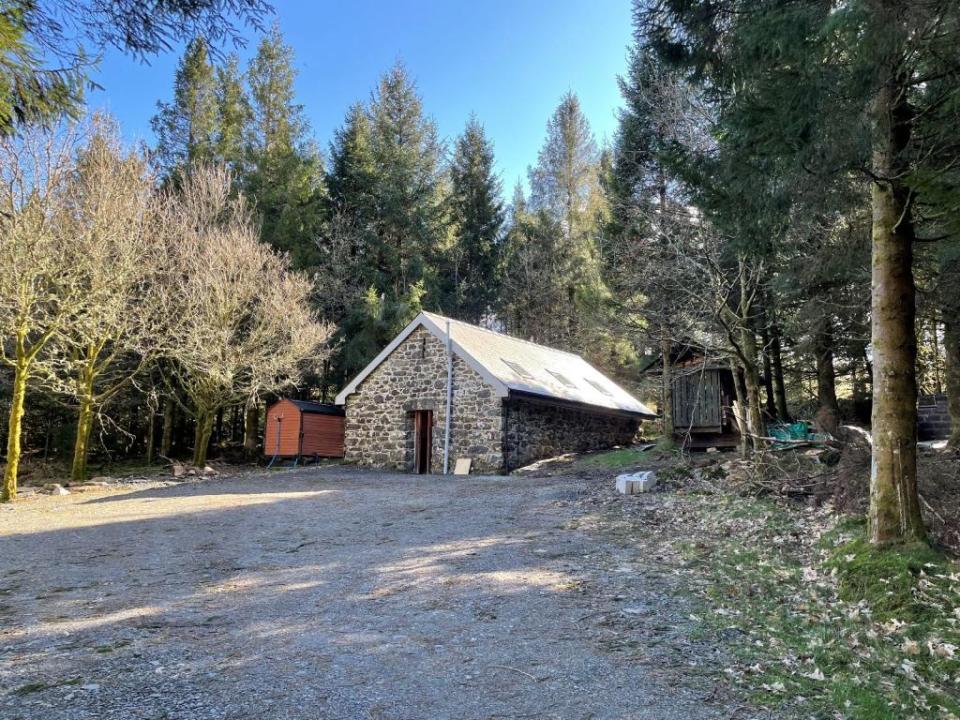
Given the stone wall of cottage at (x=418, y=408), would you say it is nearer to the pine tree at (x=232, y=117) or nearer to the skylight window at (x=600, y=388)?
the skylight window at (x=600, y=388)

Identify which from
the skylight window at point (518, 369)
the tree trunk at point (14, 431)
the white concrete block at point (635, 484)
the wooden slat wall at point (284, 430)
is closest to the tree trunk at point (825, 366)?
the white concrete block at point (635, 484)

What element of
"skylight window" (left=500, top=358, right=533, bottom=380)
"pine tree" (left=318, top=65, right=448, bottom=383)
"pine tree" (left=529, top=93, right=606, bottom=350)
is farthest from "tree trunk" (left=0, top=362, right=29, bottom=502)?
"pine tree" (left=529, top=93, right=606, bottom=350)

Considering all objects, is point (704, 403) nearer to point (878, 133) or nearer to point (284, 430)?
point (284, 430)

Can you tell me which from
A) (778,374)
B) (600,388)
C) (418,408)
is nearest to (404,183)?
(600,388)

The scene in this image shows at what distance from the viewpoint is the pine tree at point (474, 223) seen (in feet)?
102

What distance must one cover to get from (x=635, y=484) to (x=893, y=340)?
596 centimetres

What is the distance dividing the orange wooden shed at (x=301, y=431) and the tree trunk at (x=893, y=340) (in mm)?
17770

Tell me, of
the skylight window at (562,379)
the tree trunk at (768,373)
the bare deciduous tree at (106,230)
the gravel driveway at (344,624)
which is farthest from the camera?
the skylight window at (562,379)

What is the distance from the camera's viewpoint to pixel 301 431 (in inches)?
795

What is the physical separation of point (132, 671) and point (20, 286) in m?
10.7

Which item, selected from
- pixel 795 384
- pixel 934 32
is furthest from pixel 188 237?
pixel 795 384

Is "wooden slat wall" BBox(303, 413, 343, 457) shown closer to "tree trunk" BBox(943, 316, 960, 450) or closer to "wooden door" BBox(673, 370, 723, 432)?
"wooden door" BBox(673, 370, 723, 432)

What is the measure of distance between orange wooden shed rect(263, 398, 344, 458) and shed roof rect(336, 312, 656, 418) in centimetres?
251

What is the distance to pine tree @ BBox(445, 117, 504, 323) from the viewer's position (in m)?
31.0
